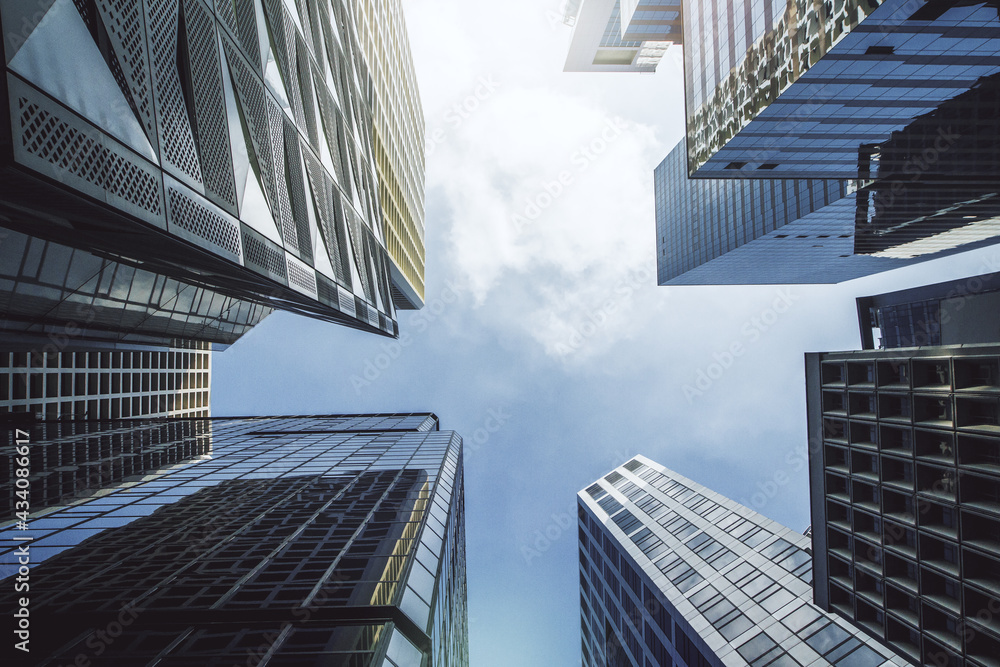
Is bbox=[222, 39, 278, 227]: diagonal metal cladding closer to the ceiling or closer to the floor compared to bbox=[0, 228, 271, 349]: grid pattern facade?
closer to the ceiling

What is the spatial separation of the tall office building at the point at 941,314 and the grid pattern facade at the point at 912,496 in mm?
7242

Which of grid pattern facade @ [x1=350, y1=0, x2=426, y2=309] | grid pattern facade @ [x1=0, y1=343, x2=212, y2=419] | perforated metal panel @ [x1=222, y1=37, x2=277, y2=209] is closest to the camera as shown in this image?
perforated metal panel @ [x1=222, y1=37, x2=277, y2=209]

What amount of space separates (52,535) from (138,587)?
15.2 ft

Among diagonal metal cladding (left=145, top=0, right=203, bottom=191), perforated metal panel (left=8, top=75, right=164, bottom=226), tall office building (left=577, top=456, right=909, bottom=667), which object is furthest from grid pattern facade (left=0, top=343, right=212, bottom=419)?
tall office building (left=577, top=456, right=909, bottom=667)

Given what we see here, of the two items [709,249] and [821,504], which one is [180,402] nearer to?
[821,504]

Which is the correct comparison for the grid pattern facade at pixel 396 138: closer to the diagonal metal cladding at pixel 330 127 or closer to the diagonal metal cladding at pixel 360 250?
the diagonal metal cladding at pixel 360 250

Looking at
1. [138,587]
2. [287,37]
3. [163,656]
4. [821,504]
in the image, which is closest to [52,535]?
[138,587]

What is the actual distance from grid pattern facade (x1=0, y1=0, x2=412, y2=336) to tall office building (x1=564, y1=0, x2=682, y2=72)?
76.8m

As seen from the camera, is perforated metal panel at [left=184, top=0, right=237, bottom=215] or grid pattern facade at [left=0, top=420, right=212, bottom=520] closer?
perforated metal panel at [left=184, top=0, right=237, bottom=215]

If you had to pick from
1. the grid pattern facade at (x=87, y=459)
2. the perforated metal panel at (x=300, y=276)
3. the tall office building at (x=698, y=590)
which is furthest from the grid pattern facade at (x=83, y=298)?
the tall office building at (x=698, y=590)

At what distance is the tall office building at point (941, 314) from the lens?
30.0 metres

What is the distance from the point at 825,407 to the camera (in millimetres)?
32156

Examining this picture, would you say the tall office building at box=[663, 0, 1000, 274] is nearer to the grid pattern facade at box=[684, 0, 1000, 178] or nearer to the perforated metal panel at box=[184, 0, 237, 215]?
the grid pattern facade at box=[684, 0, 1000, 178]

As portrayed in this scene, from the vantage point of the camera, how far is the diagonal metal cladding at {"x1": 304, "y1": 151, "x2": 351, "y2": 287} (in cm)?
2214
